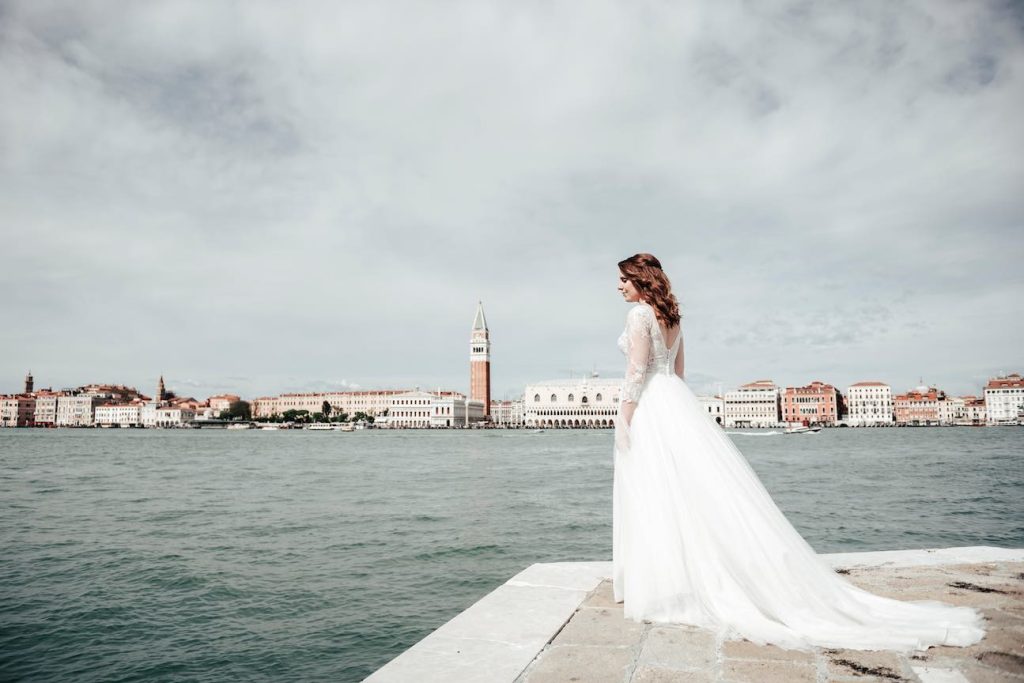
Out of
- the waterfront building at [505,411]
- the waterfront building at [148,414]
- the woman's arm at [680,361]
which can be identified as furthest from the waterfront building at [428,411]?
the woman's arm at [680,361]

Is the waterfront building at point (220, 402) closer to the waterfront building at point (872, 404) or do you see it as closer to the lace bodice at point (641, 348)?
the waterfront building at point (872, 404)

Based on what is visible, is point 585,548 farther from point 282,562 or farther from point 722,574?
point 722,574

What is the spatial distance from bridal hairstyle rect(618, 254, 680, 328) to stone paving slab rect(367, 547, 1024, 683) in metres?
1.40

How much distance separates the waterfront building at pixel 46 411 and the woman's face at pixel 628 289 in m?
155

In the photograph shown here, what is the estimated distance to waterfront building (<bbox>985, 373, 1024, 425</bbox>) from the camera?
350ft

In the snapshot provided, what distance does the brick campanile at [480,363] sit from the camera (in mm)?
133625

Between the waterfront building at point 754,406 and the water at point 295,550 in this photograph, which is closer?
the water at point 295,550

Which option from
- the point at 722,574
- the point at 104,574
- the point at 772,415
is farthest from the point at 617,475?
the point at 772,415

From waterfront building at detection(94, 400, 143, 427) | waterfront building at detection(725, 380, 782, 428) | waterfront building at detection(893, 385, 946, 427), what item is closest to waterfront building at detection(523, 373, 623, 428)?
waterfront building at detection(725, 380, 782, 428)

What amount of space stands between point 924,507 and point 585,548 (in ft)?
29.5

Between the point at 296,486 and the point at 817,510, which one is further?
the point at 296,486

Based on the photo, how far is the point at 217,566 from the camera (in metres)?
8.11

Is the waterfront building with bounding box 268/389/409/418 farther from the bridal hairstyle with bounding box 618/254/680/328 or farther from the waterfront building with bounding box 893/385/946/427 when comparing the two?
the bridal hairstyle with bounding box 618/254/680/328

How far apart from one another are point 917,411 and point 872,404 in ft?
26.0
